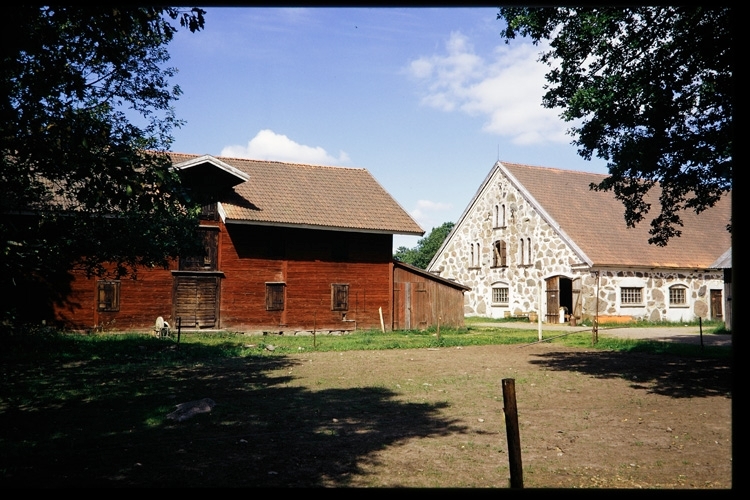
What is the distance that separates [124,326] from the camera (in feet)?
82.4

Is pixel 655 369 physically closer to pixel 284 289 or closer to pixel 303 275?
pixel 303 275

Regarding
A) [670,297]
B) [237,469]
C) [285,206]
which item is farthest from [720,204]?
[237,469]

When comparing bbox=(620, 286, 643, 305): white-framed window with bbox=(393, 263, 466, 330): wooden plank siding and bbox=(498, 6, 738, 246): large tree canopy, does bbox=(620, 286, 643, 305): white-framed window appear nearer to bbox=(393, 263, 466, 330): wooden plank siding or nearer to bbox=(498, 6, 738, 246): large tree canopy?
bbox=(393, 263, 466, 330): wooden plank siding

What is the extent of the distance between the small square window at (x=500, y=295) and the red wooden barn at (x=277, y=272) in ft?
26.2

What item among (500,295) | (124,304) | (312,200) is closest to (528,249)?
(500,295)

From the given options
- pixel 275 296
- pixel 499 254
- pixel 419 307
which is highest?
pixel 499 254

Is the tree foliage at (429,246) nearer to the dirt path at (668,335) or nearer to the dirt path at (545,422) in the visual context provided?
the dirt path at (668,335)

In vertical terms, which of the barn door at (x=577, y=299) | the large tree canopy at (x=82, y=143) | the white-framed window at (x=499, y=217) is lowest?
the barn door at (x=577, y=299)

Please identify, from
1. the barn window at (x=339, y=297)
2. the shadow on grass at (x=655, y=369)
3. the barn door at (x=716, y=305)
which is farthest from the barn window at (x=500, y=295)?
the shadow on grass at (x=655, y=369)

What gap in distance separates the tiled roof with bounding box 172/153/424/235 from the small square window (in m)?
10.1

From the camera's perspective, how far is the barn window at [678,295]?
3416 centimetres

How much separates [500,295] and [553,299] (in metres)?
4.23

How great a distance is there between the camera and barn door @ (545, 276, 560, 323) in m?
33.7

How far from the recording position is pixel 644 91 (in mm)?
11945
